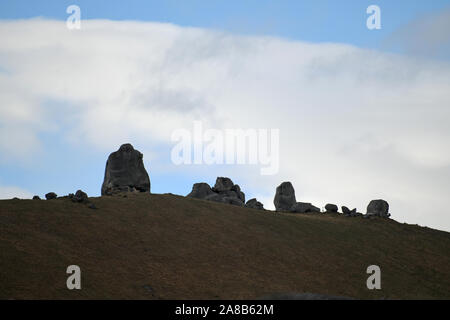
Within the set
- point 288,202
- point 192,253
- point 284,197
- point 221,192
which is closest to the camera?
point 192,253

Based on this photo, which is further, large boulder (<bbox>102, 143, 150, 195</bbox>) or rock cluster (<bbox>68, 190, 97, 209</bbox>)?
large boulder (<bbox>102, 143, 150, 195</bbox>)

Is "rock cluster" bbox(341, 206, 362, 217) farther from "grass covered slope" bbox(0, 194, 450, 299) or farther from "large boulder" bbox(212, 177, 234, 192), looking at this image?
"large boulder" bbox(212, 177, 234, 192)

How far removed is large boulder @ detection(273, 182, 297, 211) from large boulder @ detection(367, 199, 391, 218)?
755 centimetres

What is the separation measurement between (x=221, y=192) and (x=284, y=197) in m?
6.76

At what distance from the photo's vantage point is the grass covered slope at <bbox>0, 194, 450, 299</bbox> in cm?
3297

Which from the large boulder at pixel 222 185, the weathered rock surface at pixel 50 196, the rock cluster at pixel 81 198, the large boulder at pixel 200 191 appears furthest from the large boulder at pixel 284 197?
the weathered rock surface at pixel 50 196

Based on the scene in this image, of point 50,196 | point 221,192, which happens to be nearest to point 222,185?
point 221,192

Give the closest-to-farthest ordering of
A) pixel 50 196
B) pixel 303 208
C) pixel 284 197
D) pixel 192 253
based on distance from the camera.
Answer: pixel 192 253, pixel 50 196, pixel 303 208, pixel 284 197

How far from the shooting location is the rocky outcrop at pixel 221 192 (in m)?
59.0

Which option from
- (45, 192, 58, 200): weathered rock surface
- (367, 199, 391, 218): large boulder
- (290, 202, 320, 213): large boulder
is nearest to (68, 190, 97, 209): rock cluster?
(45, 192, 58, 200): weathered rock surface

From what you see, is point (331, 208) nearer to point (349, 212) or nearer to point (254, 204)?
point (349, 212)

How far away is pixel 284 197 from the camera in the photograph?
211 ft
